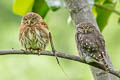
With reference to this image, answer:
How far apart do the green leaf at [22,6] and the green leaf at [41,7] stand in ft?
0.21

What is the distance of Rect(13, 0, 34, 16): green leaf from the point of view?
5547 millimetres

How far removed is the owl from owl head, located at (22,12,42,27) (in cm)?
121

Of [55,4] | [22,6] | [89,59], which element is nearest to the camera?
[89,59]

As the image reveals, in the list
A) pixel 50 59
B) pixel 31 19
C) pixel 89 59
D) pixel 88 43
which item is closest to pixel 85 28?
pixel 88 43

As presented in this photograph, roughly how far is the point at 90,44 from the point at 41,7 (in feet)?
4.16

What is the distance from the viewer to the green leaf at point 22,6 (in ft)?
18.2

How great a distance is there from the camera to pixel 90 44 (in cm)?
464

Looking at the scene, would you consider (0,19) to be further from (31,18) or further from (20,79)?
(31,18)

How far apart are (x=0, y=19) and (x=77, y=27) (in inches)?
305

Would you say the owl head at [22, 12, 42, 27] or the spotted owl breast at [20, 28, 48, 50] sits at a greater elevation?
the owl head at [22, 12, 42, 27]

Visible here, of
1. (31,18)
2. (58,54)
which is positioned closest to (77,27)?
(58,54)

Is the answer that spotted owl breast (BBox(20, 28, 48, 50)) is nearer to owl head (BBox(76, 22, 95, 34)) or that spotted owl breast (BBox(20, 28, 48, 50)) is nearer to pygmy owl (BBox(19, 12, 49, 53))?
pygmy owl (BBox(19, 12, 49, 53))

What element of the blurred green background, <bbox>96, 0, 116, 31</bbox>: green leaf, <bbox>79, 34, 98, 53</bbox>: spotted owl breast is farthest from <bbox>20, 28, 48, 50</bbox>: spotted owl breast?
the blurred green background

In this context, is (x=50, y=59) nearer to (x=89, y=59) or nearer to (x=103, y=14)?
(x=103, y=14)
